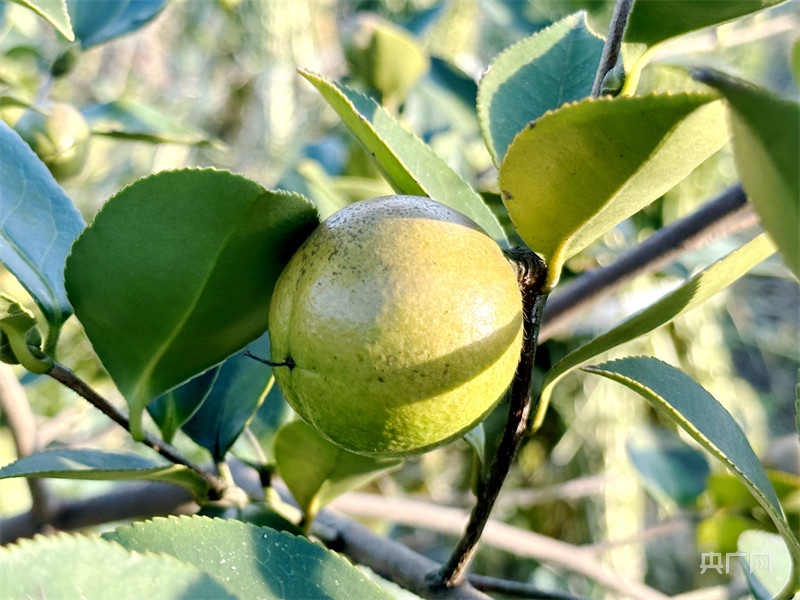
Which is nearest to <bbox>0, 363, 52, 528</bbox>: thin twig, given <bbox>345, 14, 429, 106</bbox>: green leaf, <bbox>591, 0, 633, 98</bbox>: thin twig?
<bbox>591, 0, 633, 98</bbox>: thin twig

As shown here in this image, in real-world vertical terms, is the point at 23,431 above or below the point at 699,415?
below

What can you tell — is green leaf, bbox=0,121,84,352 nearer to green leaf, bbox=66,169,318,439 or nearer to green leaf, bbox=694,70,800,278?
green leaf, bbox=66,169,318,439

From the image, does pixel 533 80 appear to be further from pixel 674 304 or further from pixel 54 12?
pixel 54 12

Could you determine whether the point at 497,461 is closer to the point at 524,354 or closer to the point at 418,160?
the point at 524,354

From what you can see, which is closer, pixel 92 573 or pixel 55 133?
pixel 92 573

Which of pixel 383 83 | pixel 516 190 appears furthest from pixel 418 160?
pixel 383 83

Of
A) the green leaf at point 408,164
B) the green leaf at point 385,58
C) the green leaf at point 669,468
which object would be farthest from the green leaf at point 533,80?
the green leaf at point 669,468

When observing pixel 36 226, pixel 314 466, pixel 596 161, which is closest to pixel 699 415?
pixel 596 161
